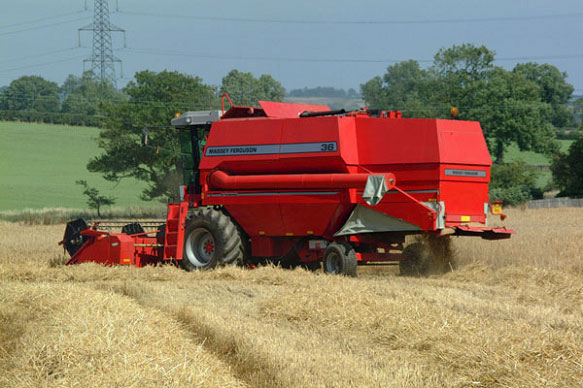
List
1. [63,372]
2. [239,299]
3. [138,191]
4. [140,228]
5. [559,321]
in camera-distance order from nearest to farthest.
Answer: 1. [63,372]
2. [559,321]
3. [239,299]
4. [140,228]
5. [138,191]

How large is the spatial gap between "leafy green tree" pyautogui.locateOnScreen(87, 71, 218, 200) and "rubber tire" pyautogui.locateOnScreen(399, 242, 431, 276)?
29.4 m

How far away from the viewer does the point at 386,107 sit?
98.4 metres

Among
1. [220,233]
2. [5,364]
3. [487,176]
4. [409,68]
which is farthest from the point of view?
[409,68]

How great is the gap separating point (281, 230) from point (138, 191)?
4577 cm

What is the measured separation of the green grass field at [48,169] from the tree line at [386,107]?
91.3 inches

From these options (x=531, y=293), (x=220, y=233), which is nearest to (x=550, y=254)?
(x=531, y=293)

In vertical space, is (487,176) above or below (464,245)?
above

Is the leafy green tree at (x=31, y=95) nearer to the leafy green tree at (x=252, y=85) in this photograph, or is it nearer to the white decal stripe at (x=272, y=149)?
the leafy green tree at (x=252, y=85)

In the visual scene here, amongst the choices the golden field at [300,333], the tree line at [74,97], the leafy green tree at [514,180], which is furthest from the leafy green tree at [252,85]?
the golden field at [300,333]

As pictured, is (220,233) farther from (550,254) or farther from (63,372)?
(63,372)

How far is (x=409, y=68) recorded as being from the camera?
448ft

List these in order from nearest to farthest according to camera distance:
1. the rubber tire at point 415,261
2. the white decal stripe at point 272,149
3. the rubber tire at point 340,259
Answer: the rubber tire at point 340,259, the white decal stripe at point 272,149, the rubber tire at point 415,261

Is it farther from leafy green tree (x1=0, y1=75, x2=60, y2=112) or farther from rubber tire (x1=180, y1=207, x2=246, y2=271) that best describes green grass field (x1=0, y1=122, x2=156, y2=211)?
rubber tire (x1=180, y1=207, x2=246, y2=271)

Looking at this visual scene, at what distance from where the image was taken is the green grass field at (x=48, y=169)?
5150 cm
